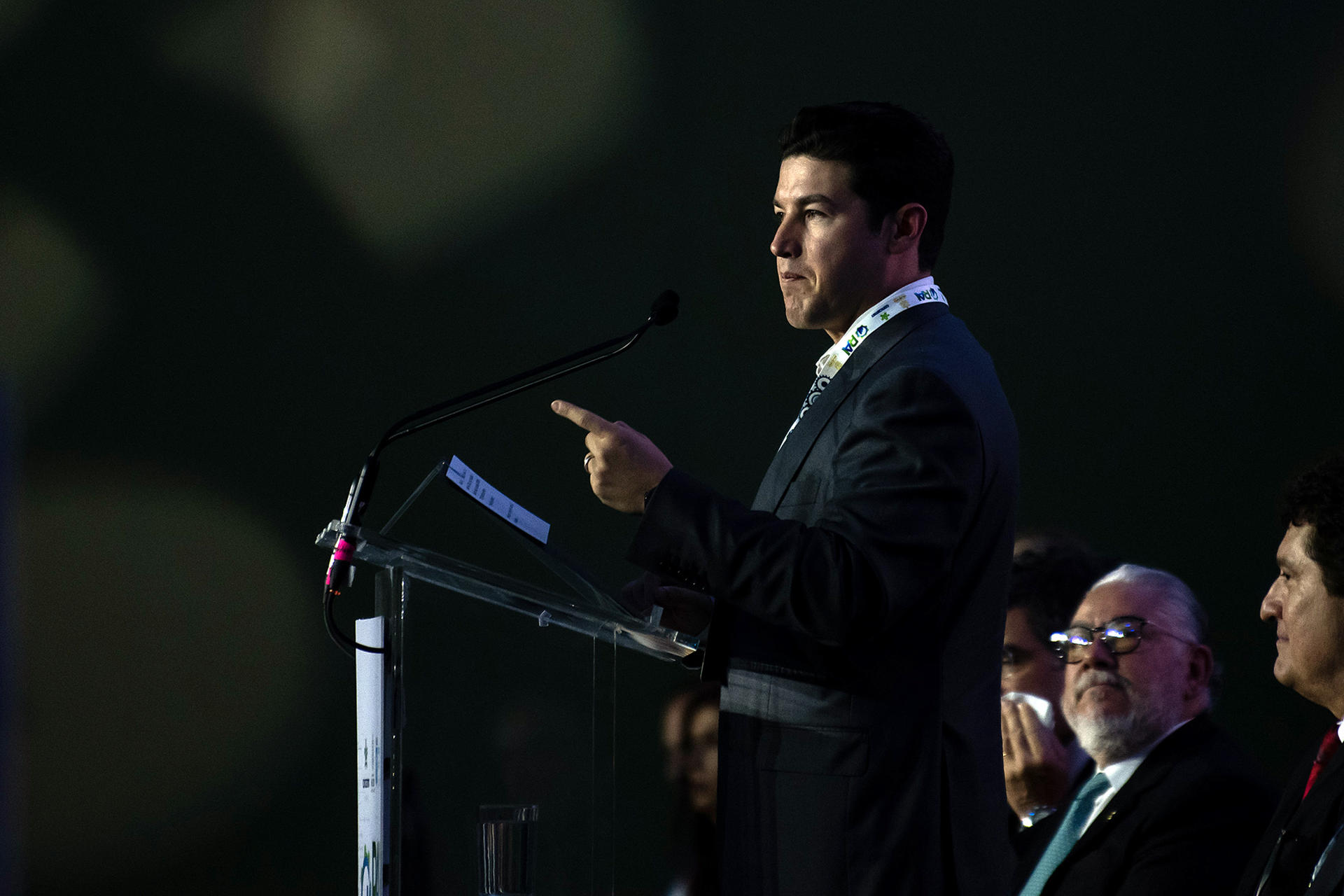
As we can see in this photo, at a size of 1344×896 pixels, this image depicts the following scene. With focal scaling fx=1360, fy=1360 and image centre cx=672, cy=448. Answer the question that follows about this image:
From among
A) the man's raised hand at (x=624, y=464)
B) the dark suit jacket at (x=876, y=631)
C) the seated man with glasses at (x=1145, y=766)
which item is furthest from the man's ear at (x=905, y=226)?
the seated man with glasses at (x=1145, y=766)

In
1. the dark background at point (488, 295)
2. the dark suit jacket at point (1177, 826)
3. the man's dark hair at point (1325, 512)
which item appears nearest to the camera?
the man's dark hair at point (1325, 512)

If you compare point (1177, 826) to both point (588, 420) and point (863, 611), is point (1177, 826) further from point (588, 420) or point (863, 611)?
point (588, 420)

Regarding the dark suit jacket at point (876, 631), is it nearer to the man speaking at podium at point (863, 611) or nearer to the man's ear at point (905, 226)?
the man speaking at podium at point (863, 611)

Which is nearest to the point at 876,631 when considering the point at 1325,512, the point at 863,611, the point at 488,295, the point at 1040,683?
the point at 863,611

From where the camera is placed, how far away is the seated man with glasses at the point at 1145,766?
1980 mm

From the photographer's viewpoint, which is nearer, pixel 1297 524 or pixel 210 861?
pixel 1297 524

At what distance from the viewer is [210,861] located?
3.36m

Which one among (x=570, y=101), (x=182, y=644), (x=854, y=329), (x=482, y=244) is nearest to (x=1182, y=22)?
(x=570, y=101)

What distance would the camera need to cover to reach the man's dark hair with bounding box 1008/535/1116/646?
2537 mm

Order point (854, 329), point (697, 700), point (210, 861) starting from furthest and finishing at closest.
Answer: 1. point (210, 861)
2. point (697, 700)
3. point (854, 329)

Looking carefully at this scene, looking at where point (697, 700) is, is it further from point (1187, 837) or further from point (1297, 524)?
point (1297, 524)

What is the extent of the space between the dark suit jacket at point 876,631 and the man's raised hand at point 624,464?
22 mm

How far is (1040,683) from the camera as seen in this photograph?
2.51m

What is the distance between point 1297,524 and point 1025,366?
1815 mm
